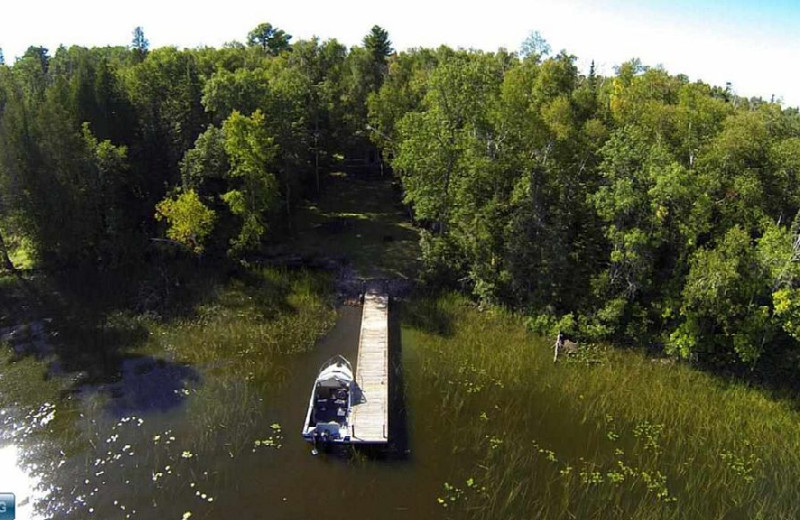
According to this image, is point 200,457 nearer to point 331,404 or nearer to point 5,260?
point 331,404

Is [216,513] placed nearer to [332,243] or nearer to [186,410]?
[186,410]

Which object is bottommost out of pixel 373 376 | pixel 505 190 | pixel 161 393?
pixel 161 393

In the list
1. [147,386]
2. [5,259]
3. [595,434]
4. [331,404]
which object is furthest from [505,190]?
[5,259]

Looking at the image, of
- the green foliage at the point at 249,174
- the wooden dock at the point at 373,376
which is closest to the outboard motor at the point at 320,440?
the wooden dock at the point at 373,376

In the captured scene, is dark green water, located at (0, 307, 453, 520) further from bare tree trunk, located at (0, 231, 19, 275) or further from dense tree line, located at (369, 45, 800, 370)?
bare tree trunk, located at (0, 231, 19, 275)

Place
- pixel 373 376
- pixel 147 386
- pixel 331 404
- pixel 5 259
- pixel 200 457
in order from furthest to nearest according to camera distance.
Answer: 1. pixel 5 259
2. pixel 373 376
3. pixel 147 386
4. pixel 331 404
5. pixel 200 457

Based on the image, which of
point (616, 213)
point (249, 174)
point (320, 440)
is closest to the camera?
point (320, 440)

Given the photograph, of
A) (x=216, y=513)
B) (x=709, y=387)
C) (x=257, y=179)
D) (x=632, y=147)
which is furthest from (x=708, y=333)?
(x=257, y=179)

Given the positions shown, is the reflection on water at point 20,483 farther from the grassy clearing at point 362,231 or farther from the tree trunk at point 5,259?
the grassy clearing at point 362,231
